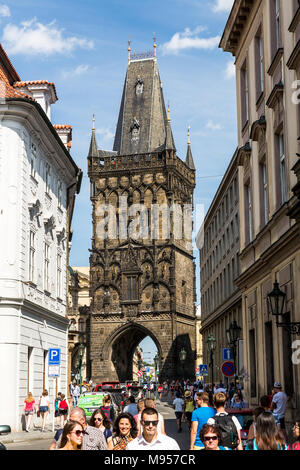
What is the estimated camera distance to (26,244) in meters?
25.4

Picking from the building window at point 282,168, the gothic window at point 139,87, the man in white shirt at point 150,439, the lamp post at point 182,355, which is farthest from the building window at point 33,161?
the gothic window at point 139,87

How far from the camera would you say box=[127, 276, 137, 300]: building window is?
81.8 m

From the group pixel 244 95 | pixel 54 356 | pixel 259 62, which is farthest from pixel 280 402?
pixel 244 95

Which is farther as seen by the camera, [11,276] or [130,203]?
[130,203]

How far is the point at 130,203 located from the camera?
273 feet

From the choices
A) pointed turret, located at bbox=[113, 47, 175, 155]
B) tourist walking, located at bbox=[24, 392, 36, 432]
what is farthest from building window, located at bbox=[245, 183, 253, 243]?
pointed turret, located at bbox=[113, 47, 175, 155]

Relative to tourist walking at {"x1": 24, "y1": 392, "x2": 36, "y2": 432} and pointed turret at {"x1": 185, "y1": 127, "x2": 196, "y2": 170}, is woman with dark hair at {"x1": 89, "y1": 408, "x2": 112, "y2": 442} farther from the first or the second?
pointed turret at {"x1": 185, "y1": 127, "x2": 196, "y2": 170}

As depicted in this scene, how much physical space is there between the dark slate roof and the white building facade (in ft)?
186

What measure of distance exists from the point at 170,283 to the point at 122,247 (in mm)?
6964

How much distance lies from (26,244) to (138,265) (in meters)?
56.7

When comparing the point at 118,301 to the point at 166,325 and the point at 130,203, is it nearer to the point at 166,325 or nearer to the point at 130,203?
the point at 166,325
